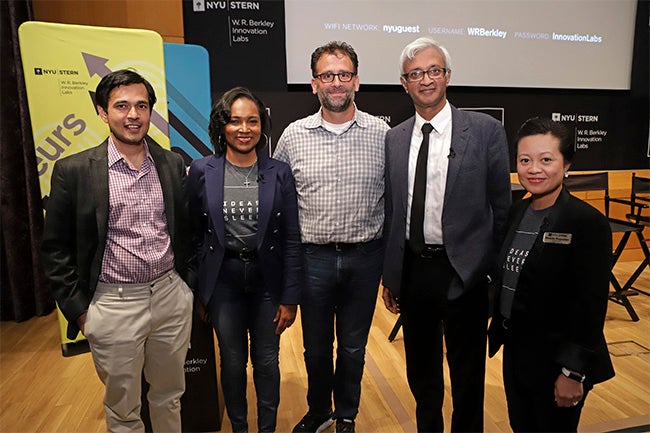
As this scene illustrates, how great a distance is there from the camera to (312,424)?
2129 mm

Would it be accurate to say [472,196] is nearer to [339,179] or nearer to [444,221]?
[444,221]

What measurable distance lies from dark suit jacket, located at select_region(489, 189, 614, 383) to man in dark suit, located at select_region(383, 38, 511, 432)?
0.88 feet

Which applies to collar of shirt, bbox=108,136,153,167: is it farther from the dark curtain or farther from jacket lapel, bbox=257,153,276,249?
the dark curtain

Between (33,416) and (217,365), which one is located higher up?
(217,365)

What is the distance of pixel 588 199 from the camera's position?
5.00m

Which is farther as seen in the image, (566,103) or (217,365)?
(566,103)

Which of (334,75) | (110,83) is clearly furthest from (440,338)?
(110,83)

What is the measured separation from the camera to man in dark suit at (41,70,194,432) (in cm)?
152

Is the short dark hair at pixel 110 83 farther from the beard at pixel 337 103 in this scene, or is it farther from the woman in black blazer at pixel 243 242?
the beard at pixel 337 103

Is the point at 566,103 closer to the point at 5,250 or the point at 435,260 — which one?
the point at 435,260

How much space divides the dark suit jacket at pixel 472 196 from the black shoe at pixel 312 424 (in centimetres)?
96

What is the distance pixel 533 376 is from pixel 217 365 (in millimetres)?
1621

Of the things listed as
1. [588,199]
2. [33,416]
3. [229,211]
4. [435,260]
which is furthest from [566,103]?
[33,416]

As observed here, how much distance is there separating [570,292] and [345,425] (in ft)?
4.16
